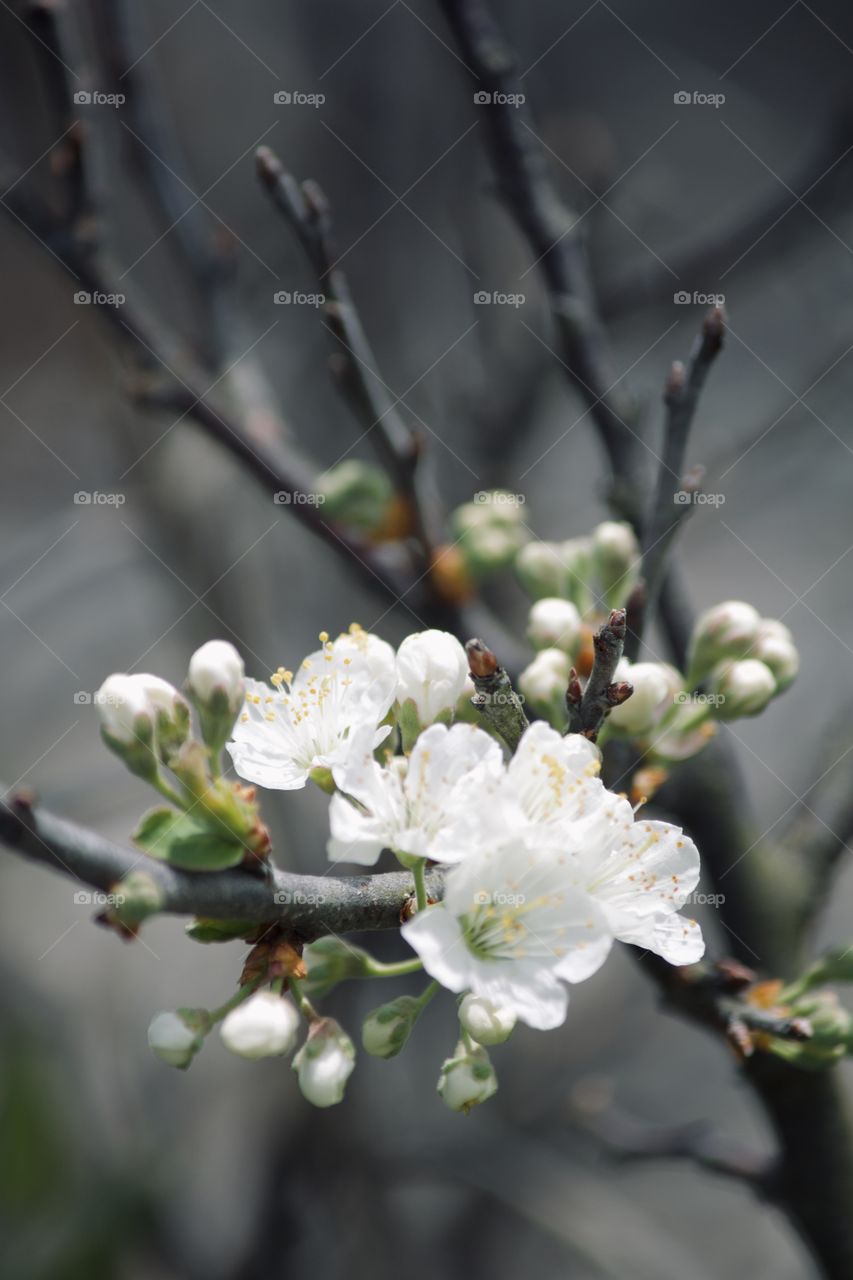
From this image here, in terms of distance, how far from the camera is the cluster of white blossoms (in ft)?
3.33

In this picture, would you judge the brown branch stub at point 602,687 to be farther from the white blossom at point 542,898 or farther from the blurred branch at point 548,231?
the blurred branch at point 548,231

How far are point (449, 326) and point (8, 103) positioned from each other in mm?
1661

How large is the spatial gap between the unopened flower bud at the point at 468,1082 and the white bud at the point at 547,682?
1.50 ft

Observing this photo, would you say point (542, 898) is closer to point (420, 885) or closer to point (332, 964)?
point (420, 885)

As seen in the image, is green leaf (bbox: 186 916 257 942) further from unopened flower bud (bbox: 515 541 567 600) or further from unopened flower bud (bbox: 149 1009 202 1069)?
unopened flower bud (bbox: 515 541 567 600)

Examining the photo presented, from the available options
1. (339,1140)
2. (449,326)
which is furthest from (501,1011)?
(449,326)

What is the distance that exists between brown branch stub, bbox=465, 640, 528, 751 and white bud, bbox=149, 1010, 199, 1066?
1.47 ft

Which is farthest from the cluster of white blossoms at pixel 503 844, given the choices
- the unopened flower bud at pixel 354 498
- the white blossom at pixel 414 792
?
the unopened flower bud at pixel 354 498

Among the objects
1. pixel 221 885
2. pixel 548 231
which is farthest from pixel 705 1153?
pixel 548 231

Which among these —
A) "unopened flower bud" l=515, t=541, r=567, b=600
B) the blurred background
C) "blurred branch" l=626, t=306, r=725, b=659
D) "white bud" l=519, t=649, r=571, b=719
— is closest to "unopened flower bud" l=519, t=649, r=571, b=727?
"white bud" l=519, t=649, r=571, b=719

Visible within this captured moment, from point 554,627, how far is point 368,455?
2110 mm

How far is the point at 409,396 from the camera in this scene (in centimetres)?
337

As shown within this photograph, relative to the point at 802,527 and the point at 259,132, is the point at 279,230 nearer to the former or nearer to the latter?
the point at 259,132

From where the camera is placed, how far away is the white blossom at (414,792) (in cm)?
104
